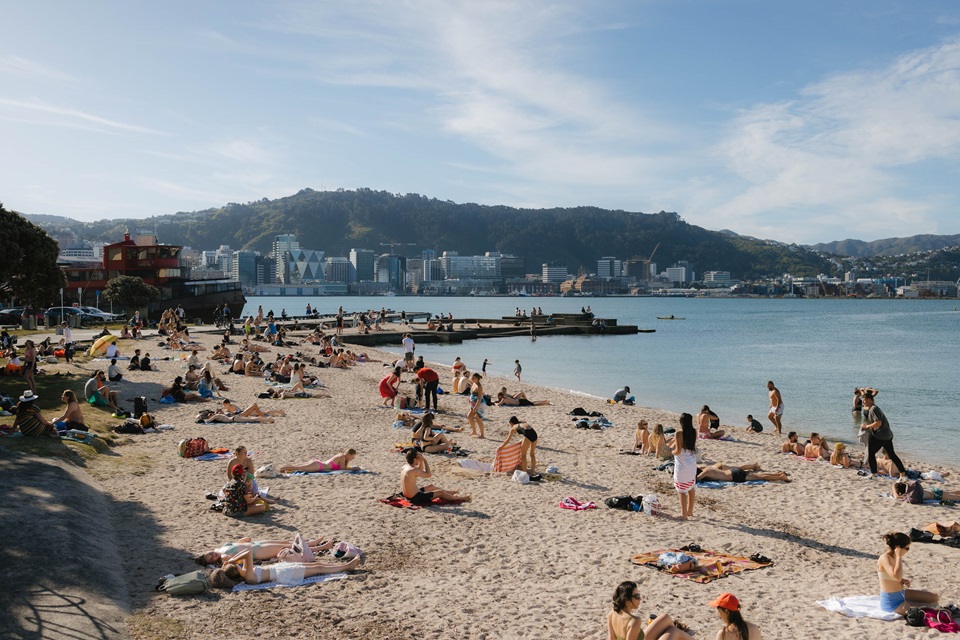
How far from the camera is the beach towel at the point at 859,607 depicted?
279 inches

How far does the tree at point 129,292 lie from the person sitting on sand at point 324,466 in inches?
1566

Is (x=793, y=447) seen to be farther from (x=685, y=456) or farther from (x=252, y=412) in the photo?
(x=252, y=412)

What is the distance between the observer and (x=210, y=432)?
50.6 ft

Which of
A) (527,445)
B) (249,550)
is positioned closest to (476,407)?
(527,445)

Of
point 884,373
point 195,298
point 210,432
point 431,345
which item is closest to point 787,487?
point 210,432

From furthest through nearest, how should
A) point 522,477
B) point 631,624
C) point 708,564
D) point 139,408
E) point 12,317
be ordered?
1. point 12,317
2. point 139,408
3. point 522,477
4. point 708,564
5. point 631,624

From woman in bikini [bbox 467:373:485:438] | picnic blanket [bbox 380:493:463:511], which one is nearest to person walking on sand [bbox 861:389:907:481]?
picnic blanket [bbox 380:493:463:511]

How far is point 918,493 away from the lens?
37.6ft

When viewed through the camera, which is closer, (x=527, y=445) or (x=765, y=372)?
(x=527, y=445)

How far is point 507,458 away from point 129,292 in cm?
4161

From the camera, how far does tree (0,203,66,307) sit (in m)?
19.7

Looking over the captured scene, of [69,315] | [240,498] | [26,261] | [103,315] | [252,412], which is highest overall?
[26,261]

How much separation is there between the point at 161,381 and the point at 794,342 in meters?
54.8

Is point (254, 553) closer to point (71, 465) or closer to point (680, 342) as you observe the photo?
point (71, 465)
